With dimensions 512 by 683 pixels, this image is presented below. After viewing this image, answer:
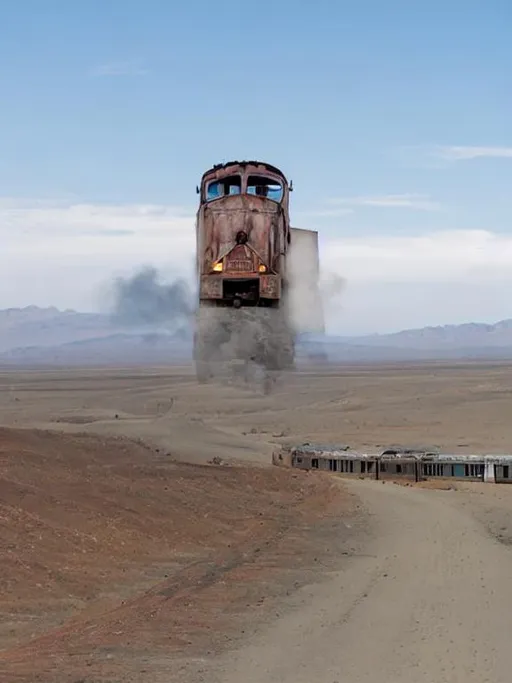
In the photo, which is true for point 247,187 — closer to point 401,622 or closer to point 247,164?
point 247,164

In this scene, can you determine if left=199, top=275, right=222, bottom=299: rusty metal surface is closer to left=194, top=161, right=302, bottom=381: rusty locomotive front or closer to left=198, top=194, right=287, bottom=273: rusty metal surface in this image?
left=194, top=161, right=302, bottom=381: rusty locomotive front

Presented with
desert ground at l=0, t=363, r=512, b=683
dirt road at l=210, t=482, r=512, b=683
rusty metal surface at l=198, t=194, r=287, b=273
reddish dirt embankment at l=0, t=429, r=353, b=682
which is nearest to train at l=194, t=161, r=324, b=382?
rusty metal surface at l=198, t=194, r=287, b=273

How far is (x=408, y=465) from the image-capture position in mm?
25766

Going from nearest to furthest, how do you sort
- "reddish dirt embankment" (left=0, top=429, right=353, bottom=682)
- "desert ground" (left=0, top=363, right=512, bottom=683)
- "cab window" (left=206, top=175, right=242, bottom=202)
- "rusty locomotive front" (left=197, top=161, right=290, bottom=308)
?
"desert ground" (left=0, top=363, right=512, bottom=683), "reddish dirt embankment" (left=0, top=429, right=353, bottom=682), "rusty locomotive front" (left=197, top=161, right=290, bottom=308), "cab window" (left=206, top=175, right=242, bottom=202)

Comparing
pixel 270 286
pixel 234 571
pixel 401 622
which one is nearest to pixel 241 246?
pixel 270 286

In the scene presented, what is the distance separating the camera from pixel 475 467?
83.2 ft

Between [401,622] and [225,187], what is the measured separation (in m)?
16.7

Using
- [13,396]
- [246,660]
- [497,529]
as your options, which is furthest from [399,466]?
[13,396]

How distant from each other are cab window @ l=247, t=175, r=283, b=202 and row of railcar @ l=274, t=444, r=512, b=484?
22.9ft

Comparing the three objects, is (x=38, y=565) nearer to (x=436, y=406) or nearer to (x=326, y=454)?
(x=326, y=454)

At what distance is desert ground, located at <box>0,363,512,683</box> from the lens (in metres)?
10.1

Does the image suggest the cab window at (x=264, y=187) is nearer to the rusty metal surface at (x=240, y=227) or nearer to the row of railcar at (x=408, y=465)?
the rusty metal surface at (x=240, y=227)

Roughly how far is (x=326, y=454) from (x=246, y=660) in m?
17.1

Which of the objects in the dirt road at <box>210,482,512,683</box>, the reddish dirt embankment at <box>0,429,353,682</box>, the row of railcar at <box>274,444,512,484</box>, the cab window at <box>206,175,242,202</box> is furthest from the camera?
the cab window at <box>206,175,242,202</box>
